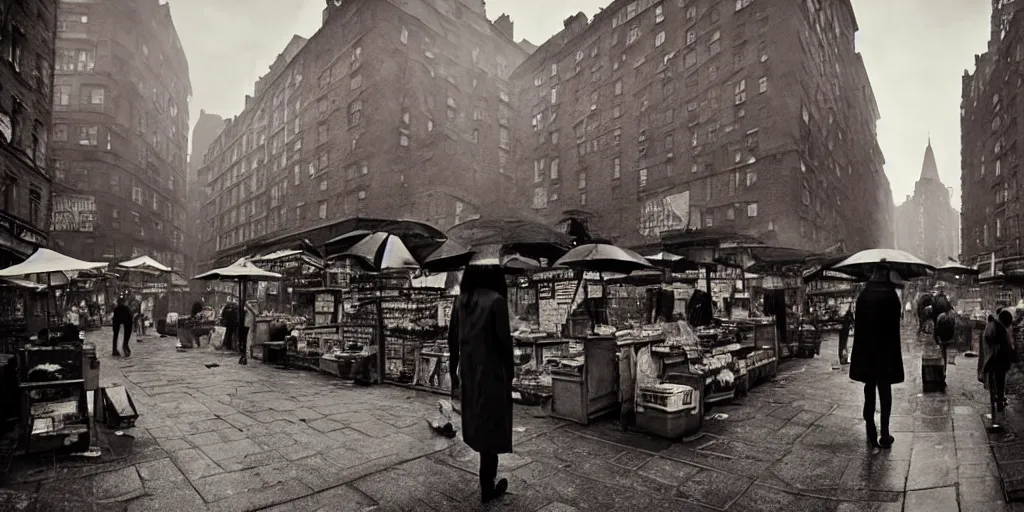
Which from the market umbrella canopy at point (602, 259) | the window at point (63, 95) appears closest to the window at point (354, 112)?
the window at point (63, 95)

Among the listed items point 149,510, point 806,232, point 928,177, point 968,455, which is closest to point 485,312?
point 149,510

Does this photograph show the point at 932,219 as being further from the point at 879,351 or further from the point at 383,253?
the point at 383,253

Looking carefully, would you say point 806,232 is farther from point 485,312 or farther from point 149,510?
point 149,510

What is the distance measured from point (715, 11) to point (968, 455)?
1312 inches

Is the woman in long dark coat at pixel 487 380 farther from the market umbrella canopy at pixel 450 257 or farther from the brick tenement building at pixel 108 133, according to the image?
the brick tenement building at pixel 108 133

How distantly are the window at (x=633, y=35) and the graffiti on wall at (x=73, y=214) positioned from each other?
4492cm

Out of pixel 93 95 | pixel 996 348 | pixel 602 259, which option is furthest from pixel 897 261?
pixel 93 95

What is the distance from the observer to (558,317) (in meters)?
11.4

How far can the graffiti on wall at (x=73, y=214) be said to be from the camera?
37.7 m

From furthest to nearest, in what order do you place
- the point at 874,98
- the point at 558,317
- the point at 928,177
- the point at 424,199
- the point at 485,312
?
the point at 928,177, the point at 874,98, the point at 424,199, the point at 558,317, the point at 485,312

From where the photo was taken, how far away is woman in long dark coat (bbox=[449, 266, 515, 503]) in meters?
4.04

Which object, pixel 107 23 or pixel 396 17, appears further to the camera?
pixel 107 23

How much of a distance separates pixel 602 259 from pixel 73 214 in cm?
4695

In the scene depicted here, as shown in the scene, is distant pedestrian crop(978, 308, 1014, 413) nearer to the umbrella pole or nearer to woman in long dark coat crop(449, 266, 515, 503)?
woman in long dark coat crop(449, 266, 515, 503)
